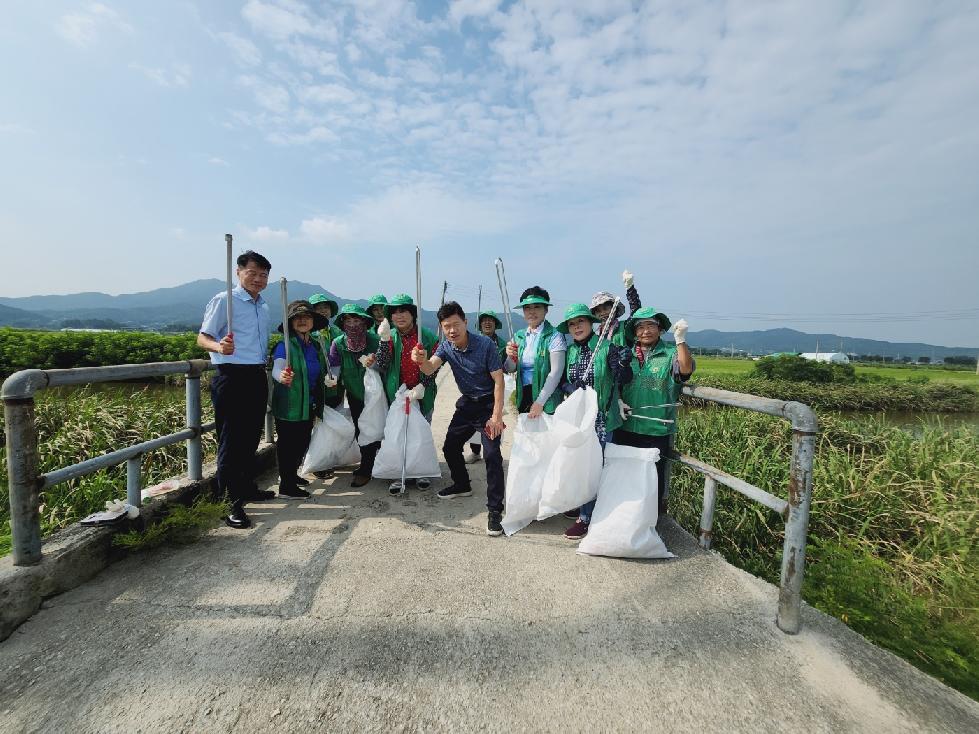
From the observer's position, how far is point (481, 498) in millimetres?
4020

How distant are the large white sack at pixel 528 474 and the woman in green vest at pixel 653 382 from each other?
0.54m

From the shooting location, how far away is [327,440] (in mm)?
4184

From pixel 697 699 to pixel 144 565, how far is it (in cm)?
290

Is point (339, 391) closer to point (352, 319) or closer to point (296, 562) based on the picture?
point (352, 319)

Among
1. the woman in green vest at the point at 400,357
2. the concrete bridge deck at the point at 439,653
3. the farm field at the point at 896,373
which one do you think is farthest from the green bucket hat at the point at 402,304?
the farm field at the point at 896,373

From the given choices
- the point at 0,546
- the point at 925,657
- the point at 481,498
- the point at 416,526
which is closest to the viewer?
the point at 925,657

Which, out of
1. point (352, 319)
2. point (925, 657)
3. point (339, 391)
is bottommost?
point (925, 657)

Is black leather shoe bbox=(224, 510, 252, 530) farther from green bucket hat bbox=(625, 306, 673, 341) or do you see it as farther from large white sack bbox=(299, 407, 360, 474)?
green bucket hat bbox=(625, 306, 673, 341)

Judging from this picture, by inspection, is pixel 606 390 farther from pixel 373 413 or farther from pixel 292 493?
pixel 292 493

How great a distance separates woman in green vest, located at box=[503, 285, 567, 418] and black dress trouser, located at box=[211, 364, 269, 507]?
203 cm

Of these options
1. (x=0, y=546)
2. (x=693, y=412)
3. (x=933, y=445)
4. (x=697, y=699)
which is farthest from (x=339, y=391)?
(x=933, y=445)

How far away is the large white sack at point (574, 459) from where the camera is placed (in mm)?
3057

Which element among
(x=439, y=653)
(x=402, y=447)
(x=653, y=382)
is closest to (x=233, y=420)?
(x=402, y=447)

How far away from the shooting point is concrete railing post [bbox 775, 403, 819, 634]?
6.68 feet
